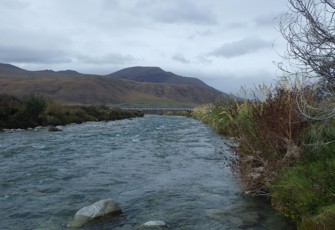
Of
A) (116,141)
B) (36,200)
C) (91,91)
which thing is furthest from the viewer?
(91,91)

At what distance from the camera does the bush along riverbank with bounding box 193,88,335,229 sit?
18.6 ft

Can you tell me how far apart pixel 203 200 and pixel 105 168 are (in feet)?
14.1

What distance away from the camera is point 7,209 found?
23.6ft

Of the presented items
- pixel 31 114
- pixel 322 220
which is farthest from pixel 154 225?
pixel 31 114

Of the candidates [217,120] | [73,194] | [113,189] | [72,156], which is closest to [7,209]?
[73,194]

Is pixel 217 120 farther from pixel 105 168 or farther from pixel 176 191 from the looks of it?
pixel 176 191

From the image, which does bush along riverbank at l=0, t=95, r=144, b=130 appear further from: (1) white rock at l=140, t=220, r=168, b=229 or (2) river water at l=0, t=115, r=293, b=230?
(1) white rock at l=140, t=220, r=168, b=229

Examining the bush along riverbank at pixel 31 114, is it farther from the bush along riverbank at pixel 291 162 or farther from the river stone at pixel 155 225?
the river stone at pixel 155 225

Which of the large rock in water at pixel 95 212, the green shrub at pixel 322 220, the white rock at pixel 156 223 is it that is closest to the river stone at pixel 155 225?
the white rock at pixel 156 223

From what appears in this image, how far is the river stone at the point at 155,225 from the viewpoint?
20.3ft

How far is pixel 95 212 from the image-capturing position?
6.73 metres

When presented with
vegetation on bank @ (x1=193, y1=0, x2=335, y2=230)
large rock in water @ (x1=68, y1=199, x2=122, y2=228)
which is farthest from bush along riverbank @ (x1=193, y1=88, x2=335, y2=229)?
large rock in water @ (x1=68, y1=199, x2=122, y2=228)

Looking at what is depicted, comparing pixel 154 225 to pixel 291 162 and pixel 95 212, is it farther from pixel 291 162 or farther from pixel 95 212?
pixel 291 162

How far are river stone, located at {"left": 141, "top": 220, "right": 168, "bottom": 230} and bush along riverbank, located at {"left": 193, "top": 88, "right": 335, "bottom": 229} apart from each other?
1.99 m
